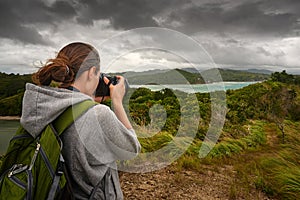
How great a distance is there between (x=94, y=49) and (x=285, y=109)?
30.8ft

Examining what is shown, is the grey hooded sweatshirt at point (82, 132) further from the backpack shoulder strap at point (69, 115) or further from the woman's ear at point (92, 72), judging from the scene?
the woman's ear at point (92, 72)

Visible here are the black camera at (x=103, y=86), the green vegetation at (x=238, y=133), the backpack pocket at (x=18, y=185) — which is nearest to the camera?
the backpack pocket at (x=18, y=185)

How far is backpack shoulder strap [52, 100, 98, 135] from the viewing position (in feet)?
4.55

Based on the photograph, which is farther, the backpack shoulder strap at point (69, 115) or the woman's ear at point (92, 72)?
the woman's ear at point (92, 72)

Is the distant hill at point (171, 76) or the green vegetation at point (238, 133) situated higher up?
the distant hill at point (171, 76)

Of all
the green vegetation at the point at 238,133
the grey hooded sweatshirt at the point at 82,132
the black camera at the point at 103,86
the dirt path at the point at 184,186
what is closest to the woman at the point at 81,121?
the grey hooded sweatshirt at the point at 82,132

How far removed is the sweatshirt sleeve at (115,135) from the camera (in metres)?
1.39

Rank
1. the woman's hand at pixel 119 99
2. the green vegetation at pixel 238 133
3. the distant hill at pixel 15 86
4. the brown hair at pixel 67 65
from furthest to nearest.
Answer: the green vegetation at pixel 238 133 < the distant hill at pixel 15 86 < the woman's hand at pixel 119 99 < the brown hair at pixel 67 65

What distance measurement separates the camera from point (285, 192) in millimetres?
3688

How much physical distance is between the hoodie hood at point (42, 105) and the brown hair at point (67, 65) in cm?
8

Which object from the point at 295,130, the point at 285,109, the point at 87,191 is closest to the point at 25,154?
the point at 87,191

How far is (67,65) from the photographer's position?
4.90 feet

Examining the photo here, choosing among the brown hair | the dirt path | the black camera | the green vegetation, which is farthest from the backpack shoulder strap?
the dirt path

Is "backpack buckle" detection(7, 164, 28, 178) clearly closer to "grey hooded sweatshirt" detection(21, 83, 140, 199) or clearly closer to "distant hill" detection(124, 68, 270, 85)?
"grey hooded sweatshirt" detection(21, 83, 140, 199)
